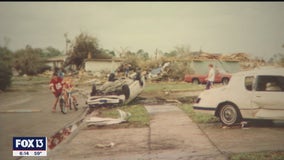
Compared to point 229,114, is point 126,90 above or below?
above

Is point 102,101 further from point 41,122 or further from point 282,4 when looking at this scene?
point 282,4

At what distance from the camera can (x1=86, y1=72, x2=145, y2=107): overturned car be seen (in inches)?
528

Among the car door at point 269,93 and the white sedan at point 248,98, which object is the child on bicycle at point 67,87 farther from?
the car door at point 269,93

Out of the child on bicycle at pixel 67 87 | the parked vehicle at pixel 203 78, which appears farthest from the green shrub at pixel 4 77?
the parked vehicle at pixel 203 78

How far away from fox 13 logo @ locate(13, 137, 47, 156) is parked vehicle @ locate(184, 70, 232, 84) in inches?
191

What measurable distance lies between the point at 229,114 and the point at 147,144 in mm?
2635

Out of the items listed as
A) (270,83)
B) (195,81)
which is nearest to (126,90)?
(195,81)

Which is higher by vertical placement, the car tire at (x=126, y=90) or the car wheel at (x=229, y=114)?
the car tire at (x=126, y=90)

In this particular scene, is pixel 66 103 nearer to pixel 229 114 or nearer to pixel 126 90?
pixel 126 90

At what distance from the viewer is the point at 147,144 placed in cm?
864

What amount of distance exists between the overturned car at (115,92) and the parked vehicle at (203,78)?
80.6 inches

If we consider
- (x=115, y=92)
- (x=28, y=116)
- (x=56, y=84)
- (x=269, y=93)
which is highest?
(x=269, y=93)

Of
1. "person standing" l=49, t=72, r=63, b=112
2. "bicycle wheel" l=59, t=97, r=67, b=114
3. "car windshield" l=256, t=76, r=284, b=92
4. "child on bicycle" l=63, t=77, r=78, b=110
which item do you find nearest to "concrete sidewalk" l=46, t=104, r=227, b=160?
"car windshield" l=256, t=76, r=284, b=92

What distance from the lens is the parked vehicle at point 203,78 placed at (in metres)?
10.2
